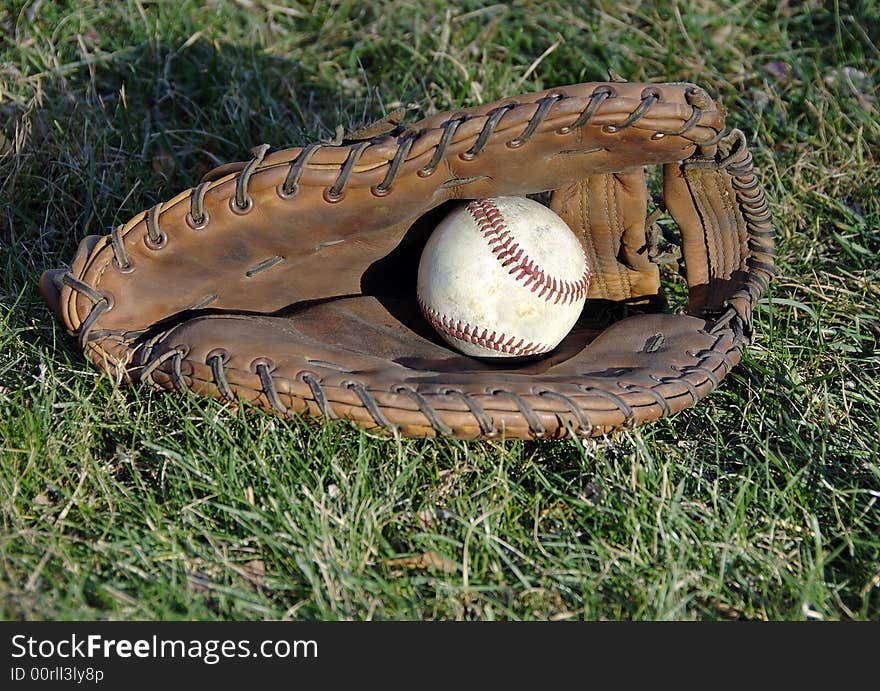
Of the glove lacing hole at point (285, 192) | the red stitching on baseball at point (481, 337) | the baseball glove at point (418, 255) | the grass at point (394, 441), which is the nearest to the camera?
the grass at point (394, 441)

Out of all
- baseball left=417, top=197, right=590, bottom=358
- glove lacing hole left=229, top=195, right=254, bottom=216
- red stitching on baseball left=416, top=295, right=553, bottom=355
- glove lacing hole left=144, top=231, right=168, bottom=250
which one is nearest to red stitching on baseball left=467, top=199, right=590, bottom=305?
baseball left=417, top=197, right=590, bottom=358

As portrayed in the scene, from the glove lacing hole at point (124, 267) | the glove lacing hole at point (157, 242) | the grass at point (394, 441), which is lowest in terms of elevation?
the grass at point (394, 441)

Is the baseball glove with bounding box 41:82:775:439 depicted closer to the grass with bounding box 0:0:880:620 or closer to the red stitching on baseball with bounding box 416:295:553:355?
the red stitching on baseball with bounding box 416:295:553:355

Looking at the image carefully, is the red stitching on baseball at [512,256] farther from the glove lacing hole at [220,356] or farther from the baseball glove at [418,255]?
the glove lacing hole at [220,356]

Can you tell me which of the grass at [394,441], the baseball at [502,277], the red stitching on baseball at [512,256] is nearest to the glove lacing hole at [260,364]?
the grass at [394,441]

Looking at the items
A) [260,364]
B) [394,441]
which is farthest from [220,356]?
[394,441]

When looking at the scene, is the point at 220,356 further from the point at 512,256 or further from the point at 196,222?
the point at 512,256

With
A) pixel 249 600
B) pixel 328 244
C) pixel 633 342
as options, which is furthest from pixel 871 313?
pixel 249 600
